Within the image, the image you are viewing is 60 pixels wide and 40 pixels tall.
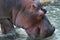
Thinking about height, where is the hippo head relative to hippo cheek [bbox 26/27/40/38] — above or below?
above

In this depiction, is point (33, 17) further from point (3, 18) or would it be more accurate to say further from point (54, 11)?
point (54, 11)

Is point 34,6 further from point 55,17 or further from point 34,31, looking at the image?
point 55,17

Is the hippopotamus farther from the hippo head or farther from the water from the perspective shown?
the water

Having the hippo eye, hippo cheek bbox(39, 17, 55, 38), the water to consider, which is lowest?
the water

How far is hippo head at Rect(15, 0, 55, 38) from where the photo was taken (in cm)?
215

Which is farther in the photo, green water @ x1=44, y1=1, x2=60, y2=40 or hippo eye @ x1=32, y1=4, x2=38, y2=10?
green water @ x1=44, y1=1, x2=60, y2=40

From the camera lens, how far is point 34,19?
2191mm

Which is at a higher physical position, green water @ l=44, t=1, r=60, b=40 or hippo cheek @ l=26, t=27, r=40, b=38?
hippo cheek @ l=26, t=27, r=40, b=38

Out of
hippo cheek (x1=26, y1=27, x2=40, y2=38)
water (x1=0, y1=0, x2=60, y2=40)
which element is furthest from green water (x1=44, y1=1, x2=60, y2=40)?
hippo cheek (x1=26, y1=27, x2=40, y2=38)

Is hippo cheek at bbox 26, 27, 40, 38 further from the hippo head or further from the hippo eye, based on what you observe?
the hippo eye

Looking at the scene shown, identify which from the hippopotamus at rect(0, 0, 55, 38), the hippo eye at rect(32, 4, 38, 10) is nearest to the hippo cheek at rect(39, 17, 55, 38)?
the hippopotamus at rect(0, 0, 55, 38)

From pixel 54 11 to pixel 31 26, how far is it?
1844 mm

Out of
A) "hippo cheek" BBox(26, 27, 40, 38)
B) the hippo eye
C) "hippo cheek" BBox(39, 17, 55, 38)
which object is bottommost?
"hippo cheek" BBox(26, 27, 40, 38)

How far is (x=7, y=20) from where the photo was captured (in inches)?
107
